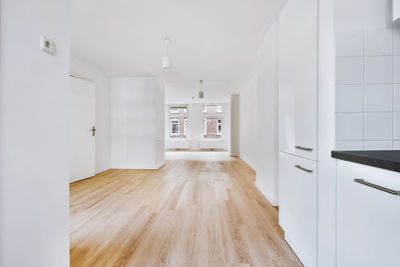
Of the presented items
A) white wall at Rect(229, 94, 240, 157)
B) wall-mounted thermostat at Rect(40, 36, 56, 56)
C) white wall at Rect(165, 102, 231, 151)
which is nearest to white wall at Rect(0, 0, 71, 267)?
wall-mounted thermostat at Rect(40, 36, 56, 56)

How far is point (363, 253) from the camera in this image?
803mm

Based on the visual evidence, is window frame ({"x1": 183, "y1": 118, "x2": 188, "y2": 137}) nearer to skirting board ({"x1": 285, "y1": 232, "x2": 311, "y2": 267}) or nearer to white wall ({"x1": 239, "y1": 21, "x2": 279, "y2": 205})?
white wall ({"x1": 239, "y1": 21, "x2": 279, "y2": 205})

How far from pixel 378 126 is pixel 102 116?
194 inches

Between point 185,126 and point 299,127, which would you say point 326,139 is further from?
point 185,126

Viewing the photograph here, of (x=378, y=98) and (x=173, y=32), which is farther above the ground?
(x=173, y=32)

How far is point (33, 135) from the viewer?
84cm

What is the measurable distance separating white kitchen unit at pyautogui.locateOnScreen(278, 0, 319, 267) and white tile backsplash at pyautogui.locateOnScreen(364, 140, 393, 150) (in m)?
0.25

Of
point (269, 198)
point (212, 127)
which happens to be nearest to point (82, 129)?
point (269, 198)

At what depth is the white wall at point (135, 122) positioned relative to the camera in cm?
469

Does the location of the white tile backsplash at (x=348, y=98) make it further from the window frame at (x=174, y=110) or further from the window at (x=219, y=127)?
the window frame at (x=174, y=110)

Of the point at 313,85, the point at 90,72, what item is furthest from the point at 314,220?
the point at 90,72

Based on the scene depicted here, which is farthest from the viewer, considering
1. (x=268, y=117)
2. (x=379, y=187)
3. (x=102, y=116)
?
(x=102, y=116)

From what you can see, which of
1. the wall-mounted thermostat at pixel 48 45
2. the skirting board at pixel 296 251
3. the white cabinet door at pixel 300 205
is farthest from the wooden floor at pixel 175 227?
the wall-mounted thermostat at pixel 48 45

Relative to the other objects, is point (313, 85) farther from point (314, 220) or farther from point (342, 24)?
point (314, 220)
